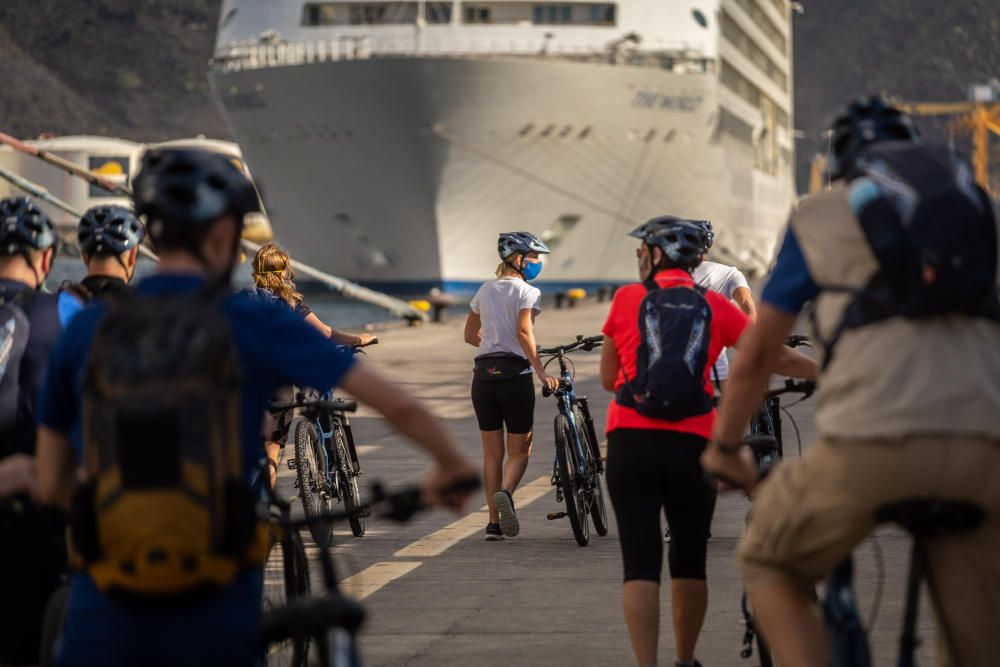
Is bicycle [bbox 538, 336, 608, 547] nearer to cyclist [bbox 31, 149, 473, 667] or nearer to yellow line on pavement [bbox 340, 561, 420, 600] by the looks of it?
yellow line on pavement [bbox 340, 561, 420, 600]

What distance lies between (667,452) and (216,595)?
2683 millimetres

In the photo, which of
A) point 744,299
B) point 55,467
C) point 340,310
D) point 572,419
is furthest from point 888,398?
point 340,310

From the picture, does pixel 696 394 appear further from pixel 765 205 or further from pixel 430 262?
pixel 765 205

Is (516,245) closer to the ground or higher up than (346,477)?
higher up

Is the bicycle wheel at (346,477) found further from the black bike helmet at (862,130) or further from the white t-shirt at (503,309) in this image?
the black bike helmet at (862,130)

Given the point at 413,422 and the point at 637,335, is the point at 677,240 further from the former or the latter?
the point at 413,422

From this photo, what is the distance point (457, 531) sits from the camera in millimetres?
10469

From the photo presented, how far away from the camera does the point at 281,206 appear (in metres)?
53.2

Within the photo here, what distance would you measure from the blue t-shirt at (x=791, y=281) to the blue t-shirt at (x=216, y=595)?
3.11 feet

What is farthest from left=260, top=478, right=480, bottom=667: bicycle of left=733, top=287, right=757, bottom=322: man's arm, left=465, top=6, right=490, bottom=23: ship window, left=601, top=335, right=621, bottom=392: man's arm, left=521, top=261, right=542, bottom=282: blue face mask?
left=465, top=6, right=490, bottom=23: ship window

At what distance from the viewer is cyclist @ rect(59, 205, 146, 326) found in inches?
222

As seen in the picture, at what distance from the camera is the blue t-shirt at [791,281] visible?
393 cm

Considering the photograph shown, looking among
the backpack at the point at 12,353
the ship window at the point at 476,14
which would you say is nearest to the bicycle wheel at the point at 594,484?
the backpack at the point at 12,353

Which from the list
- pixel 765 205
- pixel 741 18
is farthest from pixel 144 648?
pixel 765 205
